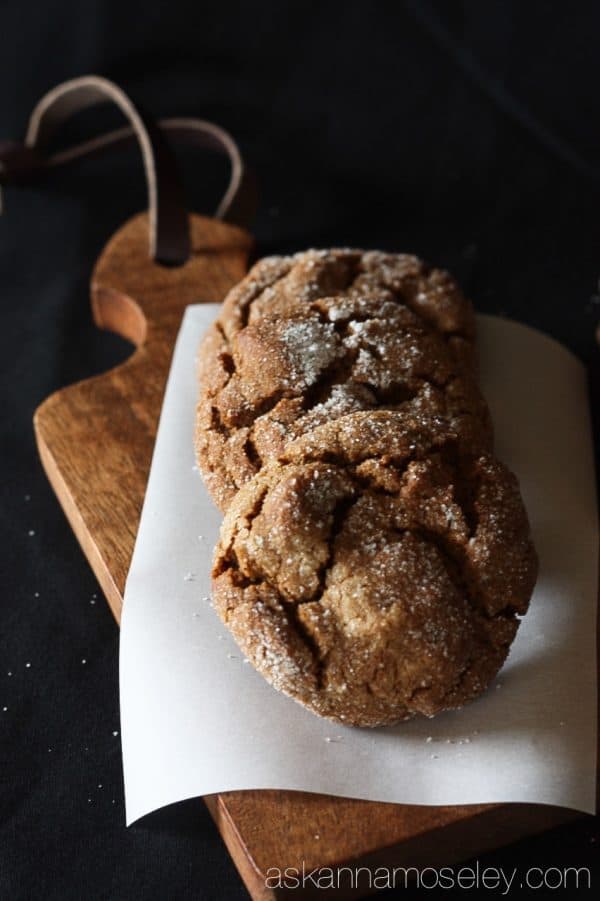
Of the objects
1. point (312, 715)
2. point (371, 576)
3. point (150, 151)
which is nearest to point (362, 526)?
point (371, 576)

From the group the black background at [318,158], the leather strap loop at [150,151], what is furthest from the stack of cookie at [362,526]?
the leather strap loop at [150,151]

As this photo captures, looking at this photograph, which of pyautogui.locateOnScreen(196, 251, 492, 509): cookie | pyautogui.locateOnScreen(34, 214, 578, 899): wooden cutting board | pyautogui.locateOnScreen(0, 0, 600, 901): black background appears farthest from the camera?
pyautogui.locateOnScreen(0, 0, 600, 901): black background

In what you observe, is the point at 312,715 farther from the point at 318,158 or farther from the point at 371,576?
the point at 318,158

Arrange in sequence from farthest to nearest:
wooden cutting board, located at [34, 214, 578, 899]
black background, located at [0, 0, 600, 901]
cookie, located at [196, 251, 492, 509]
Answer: black background, located at [0, 0, 600, 901], cookie, located at [196, 251, 492, 509], wooden cutting board, located at [34, 214, 578, 899]

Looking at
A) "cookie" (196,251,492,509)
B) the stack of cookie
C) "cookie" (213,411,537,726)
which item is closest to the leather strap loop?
"cookie" (196,251,492,509)

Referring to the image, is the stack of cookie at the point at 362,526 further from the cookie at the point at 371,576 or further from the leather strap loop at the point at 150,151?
the leather strap loop at the point at 150,151

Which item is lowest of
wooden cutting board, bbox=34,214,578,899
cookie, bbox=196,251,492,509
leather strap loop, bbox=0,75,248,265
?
wooden cutting board, bbox=34,214,578,899

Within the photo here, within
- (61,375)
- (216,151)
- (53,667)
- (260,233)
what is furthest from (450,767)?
(216,151)

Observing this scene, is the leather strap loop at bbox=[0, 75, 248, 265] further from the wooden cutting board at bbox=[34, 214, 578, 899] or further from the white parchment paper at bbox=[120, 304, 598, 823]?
the white parchment paper at bbox=[120, 304, 598, 823]
